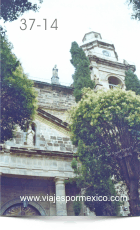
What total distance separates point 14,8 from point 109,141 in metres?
4.96

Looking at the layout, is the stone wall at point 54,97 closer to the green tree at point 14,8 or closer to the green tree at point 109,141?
the green tree at point 109,141

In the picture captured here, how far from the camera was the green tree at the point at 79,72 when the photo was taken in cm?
1045

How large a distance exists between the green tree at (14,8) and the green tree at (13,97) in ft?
2.88

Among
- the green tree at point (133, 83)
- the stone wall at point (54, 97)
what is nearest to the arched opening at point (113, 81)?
the stone wall at point (54, 97)

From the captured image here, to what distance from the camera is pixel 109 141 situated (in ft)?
27.4

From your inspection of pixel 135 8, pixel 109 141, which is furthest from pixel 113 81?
pixel 109 141

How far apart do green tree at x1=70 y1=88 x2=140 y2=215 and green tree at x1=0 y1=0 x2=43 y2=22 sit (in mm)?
3386

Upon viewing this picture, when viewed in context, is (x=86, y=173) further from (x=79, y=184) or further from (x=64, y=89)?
(x=64, y=89)

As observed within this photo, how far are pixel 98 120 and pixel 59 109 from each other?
4.71 metres

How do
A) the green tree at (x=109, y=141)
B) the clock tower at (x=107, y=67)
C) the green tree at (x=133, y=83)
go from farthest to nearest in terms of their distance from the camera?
the clock tower at (x=107, y=67) < the green tree at (x=133, y=83) < the green tree at (x=109, y=141)

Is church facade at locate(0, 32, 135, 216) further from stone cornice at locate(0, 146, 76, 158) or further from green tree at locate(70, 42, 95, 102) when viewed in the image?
green tree at locate(70, 42, 95, 102)

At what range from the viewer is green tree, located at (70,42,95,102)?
10.5 m

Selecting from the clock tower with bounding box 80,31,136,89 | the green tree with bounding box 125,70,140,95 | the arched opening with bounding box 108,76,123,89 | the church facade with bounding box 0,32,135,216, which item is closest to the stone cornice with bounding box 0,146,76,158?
the church facade with bounding box 0,32,135,216

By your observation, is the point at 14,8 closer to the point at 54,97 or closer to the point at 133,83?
the point at 133,83
